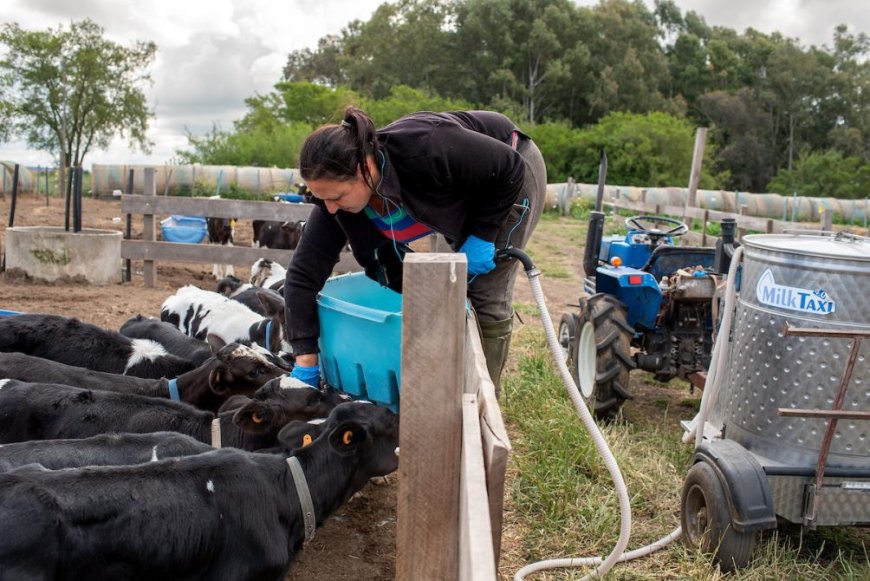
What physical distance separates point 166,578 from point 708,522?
7.96 ft

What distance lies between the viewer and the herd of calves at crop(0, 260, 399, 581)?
10.2ft

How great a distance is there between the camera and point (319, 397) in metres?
4.50

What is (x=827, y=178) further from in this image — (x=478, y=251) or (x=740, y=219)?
(x=478, y=251)

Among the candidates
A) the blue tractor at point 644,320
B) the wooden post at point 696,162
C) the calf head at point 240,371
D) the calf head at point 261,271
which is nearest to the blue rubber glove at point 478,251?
the calf head at point 240,371

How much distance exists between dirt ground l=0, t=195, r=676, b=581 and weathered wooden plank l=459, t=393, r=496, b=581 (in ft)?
6.49

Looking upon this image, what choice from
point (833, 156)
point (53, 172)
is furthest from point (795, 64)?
point (53, 172)

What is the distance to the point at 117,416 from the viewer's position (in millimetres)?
4469

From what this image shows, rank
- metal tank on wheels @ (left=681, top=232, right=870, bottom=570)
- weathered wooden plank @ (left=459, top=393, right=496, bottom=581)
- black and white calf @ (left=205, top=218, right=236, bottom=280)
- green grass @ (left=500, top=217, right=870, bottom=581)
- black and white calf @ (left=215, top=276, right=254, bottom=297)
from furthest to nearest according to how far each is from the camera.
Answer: black and white calf @ (left=205, top=218, right=236, bottom=280)
black and white calf @ (left=215, top=276, right=254, bottom=297)
green grass @ (left=500, top=217, right=870, bottom=581)
metal tank on wheels @ (left=681, top=232, right=870, bottom=570)
weathered wooden plank @ (left=459, top=393, right=496, bottom=581)

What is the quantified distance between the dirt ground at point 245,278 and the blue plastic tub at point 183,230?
50cm

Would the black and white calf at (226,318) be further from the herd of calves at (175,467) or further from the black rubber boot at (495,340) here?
the black rubber boot at (495,340)

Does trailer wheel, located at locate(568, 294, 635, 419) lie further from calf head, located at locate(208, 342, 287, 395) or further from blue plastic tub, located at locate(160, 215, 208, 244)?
blue plastic tub, located at locate(160, 215, 208, 244)

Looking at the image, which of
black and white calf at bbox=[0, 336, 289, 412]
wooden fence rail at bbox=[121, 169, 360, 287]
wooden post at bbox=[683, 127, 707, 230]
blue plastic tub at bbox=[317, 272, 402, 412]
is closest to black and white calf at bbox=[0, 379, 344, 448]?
blue plastic tub at bbox=[317, 272, 402, 412]

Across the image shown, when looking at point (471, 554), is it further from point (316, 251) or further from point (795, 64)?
point (795, 64)

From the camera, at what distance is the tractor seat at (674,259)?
7.11 meters
